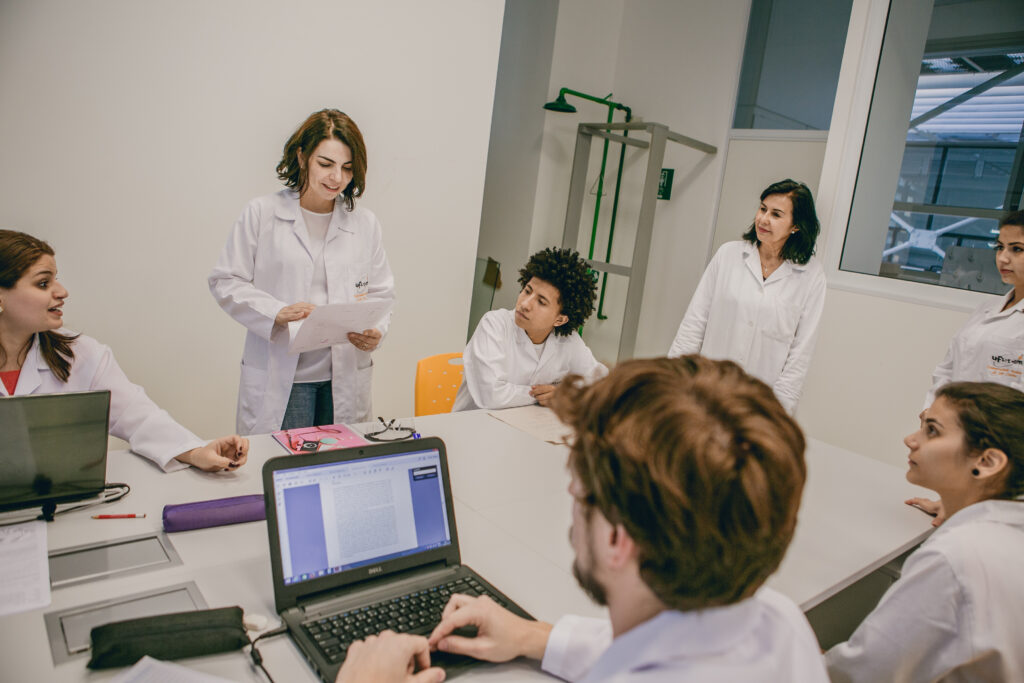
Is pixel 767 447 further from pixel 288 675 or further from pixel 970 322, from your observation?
pixel 970 322

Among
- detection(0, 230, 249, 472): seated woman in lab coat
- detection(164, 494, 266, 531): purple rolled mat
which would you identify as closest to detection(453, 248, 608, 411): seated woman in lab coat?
detection(0, 230, 249, 472): seated woman in lab coat

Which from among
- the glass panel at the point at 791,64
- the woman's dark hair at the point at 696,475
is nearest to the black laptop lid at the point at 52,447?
the woman's dark hair at the point at 696,475

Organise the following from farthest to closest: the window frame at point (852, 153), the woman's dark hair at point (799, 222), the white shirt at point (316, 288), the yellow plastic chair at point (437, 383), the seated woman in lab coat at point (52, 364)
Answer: the window frame at point (852, 153) → the woman's dark hair at point (799, 222) → the yellow plastic chair at point (437, 383) → the white shirt at point (316, 288) → the seated woman in lab coat at point (52, 364)

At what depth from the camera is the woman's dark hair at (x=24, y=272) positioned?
1.47m

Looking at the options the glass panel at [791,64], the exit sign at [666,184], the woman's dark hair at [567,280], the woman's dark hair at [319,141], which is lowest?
the woman's dark hair at [567,280]

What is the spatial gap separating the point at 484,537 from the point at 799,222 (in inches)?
83.6

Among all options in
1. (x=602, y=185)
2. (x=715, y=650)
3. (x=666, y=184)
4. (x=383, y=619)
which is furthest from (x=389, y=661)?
(x=602, y=185)

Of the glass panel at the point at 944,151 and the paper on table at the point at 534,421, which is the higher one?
the glass panel at the point at 944,151

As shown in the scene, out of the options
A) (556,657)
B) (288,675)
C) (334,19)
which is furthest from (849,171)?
(288,675)

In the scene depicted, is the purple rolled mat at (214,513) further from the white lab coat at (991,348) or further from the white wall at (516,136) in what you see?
the white wall at (516,136)

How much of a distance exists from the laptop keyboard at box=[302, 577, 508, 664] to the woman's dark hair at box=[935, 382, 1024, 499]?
1126 mm

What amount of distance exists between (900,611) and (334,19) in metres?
2.93

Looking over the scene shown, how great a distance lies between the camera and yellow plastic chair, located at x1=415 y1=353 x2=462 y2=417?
8.11ft

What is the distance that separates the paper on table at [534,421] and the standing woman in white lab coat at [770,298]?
0.85 m
